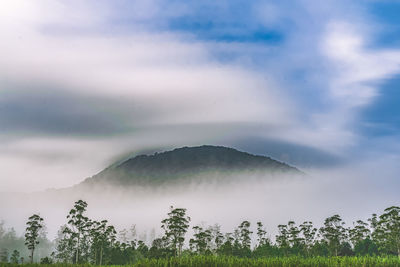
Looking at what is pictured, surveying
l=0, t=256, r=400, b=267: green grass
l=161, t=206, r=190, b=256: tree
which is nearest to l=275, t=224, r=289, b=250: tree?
l=161, t=206, r=190, b=256: tree

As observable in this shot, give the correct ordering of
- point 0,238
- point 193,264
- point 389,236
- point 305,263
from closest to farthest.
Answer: point 193,264 → point 305,263 → point 389,236 → point 0,238

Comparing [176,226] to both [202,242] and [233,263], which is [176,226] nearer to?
[202,242]

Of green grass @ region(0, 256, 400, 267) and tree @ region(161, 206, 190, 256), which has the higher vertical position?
tree @ region(161, 206, 190, 256)

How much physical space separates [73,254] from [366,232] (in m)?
53.5

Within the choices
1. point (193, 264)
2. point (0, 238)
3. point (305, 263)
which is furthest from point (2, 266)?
point (0, 238)

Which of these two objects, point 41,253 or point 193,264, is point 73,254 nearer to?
point 193,264

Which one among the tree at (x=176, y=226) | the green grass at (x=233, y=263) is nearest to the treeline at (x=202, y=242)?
the tree at (x=176, y=226)

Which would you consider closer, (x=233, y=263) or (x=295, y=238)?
(x=233, y=263)

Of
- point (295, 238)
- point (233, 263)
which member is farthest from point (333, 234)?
point (233, 263)

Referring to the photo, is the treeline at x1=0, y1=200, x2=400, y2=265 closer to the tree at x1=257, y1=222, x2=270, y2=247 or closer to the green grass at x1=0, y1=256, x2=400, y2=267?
the tree at x1=257, y1=222, x2=270, y2=247

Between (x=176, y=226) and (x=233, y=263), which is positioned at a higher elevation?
(x=176, y=226)

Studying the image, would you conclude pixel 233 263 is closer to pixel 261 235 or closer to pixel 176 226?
pixel 176 226

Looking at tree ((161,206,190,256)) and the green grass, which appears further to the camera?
tree ((161,206,190,256))

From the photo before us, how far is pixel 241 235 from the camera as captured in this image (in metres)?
76.8
